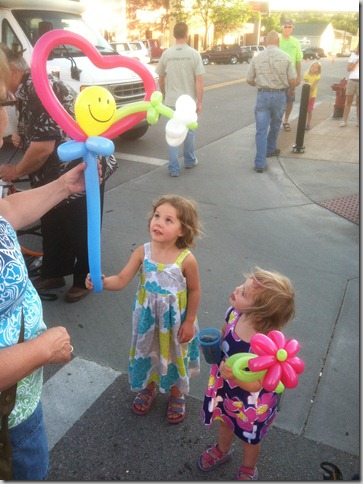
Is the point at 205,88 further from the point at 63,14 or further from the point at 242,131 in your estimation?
the point at 63,14

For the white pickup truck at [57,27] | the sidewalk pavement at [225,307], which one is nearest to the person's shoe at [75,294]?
the sidewalk pavement at [225,307]

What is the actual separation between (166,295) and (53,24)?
6.54 meters

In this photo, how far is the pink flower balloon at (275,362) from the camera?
4.82 ft

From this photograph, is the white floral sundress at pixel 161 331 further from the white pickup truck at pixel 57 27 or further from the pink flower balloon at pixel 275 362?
the white pickup truck at pixel 57 27

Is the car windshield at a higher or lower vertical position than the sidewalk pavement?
higher

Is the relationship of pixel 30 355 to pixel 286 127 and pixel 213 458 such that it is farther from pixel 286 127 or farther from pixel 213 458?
pixel 286 127

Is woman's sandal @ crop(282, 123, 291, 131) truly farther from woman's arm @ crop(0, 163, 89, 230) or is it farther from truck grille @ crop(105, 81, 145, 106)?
woman's arm @ crop(0, 163, 89, 230)

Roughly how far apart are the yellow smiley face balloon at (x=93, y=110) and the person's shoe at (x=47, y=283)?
2.13m

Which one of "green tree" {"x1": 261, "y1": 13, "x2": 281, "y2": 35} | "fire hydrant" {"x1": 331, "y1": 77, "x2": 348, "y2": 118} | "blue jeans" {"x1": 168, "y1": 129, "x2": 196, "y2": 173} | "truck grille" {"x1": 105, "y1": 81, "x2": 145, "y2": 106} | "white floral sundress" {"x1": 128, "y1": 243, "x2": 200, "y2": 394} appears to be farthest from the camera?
"green tree" {"x1": 261, "y1": 13, "x2": 281, "y2": 35}

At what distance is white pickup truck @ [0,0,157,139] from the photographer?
6617 millimetres

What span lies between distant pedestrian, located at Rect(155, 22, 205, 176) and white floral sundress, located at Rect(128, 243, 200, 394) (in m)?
4.31

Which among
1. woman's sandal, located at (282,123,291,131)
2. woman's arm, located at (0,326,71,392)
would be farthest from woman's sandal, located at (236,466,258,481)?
woman's sandal, located at (282,123,291,131)

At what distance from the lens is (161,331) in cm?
229

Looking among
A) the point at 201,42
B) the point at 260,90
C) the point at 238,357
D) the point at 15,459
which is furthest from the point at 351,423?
the point at 201,42
